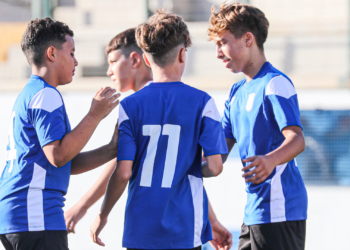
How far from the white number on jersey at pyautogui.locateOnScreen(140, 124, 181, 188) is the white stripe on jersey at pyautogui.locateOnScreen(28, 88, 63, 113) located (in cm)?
45

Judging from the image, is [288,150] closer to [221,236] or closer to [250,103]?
[250,103]

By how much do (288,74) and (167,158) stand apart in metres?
3.59

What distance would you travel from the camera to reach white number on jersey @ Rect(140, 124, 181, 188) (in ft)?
6.66

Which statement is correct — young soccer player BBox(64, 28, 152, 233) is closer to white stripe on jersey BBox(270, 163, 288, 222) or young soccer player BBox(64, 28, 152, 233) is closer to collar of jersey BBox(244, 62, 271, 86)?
collar of jersey BBox(244, 62, 271, 86)

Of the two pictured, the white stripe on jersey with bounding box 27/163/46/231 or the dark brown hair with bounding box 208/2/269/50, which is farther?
the dark brown hair with bounding box 208/2/269/50

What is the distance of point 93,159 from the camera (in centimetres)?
235

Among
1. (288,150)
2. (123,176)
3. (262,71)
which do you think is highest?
(262,71)

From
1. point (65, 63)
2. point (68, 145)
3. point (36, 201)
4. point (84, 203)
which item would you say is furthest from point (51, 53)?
point (84, 203)

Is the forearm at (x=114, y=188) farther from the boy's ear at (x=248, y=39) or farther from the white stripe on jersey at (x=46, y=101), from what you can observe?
the boy's ear at (x=248, y=39)

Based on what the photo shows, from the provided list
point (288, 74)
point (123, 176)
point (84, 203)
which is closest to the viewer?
point (123, 176)

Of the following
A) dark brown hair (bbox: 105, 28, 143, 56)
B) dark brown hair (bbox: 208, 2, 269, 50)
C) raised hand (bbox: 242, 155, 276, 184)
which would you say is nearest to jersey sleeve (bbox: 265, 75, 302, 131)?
raised hand (bbox: 242, 155, 276, 184)

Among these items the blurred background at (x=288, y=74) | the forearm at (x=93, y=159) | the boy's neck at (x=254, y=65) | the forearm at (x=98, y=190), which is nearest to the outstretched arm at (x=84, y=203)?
the forearm at (x=98, y=190)

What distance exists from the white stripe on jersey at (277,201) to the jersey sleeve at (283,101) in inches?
11.3

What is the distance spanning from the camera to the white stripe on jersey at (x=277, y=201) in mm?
2281
